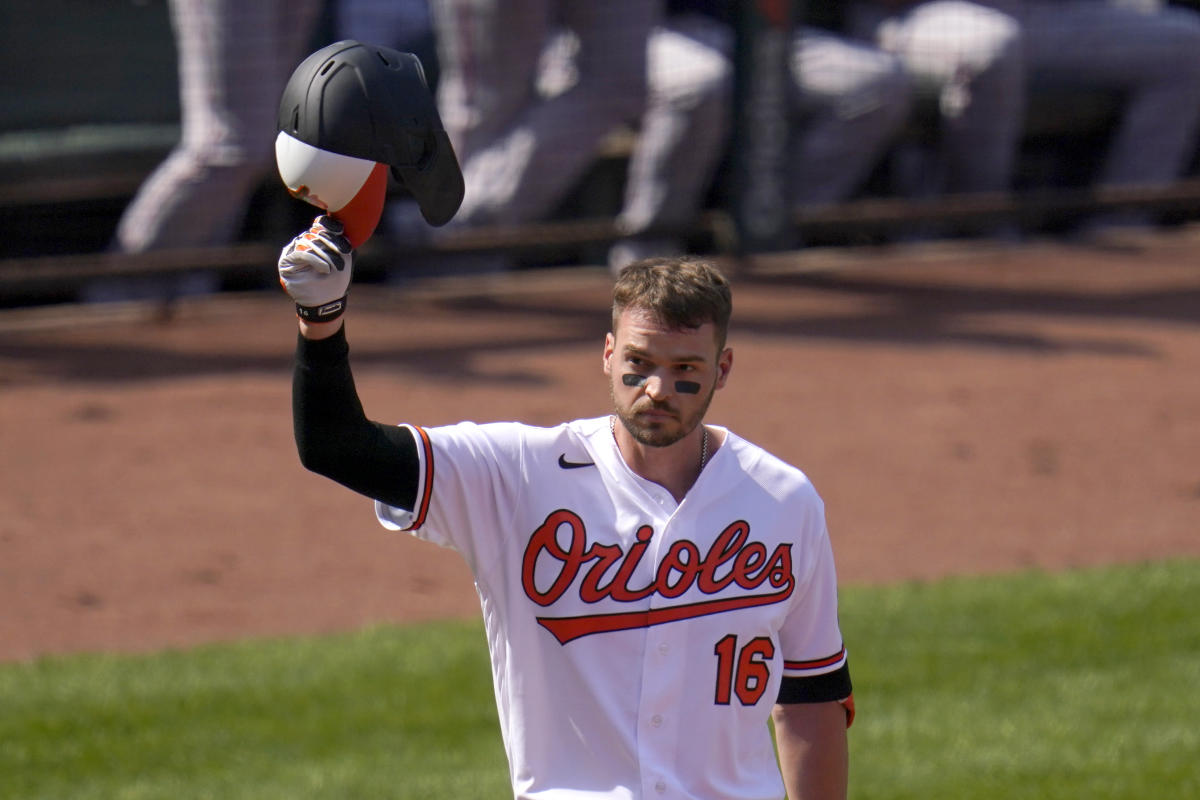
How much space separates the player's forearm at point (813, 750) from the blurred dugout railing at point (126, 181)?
7106 mm

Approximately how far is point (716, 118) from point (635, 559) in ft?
→ 26.4

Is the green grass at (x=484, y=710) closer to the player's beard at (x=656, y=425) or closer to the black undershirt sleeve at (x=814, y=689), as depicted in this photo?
the black undershirt sleeve at (x=814, y=689)

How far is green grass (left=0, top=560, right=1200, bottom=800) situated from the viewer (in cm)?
472

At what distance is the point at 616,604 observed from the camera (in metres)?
2.77

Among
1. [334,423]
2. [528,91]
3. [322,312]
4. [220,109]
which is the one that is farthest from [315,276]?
[528,91]

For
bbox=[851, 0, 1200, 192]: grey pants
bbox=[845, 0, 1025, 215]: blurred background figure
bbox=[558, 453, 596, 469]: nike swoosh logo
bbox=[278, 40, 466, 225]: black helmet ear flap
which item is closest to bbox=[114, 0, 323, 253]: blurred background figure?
bbox=[845, 0, 1025, 215]: blurred background figure

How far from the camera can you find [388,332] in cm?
952

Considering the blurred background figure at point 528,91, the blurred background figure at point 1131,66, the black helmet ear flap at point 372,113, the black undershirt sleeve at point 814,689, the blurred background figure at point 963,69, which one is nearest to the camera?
the black helmet ear flap at point 372,113

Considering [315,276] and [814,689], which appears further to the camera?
[814,689]

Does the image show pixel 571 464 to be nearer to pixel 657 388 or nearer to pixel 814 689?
pixel 657 388

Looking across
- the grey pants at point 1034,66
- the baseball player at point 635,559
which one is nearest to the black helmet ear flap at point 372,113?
the baseball player at point 635,559

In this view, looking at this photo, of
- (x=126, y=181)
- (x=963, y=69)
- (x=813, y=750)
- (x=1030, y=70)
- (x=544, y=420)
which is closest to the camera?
(x=813, y=750)

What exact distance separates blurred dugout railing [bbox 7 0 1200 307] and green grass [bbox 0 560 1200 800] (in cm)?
442

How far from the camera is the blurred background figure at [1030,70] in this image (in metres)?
11.3
